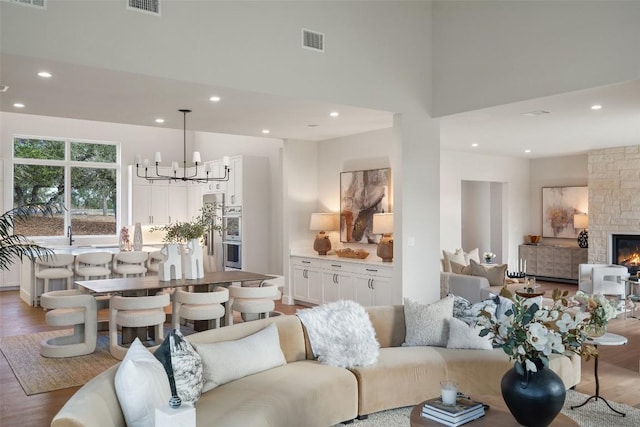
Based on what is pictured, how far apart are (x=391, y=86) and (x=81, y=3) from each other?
139 inches

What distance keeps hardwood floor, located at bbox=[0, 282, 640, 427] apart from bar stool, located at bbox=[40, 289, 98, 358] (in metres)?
0.48

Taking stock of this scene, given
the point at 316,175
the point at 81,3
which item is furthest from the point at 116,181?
the point at 81,3

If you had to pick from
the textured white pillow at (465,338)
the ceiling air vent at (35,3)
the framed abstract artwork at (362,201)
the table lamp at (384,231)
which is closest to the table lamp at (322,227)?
the framed abstract artwork at (362,201)

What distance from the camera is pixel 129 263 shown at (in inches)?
→ 355

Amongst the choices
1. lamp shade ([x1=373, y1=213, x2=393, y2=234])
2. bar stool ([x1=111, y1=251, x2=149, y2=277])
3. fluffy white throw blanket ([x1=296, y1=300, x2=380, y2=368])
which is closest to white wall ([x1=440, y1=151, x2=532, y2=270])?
lamp shade ([x1=373, y1=213, x2=393, y2=234])

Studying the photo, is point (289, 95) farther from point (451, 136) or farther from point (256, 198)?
point (256, 198)

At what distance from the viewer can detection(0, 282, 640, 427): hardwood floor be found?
3984mm

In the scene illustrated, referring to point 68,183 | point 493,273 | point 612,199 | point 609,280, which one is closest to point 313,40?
point 493,273

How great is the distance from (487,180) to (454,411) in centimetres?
902

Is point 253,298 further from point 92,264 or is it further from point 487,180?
point 487,180

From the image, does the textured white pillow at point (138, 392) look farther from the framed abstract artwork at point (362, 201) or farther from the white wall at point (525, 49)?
the framed abstract artwork at point (362, 201)

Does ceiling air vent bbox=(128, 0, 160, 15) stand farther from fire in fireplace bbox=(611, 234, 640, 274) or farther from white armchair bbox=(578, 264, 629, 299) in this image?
fire in fireplace bbox=(611, 234, 640, 274)

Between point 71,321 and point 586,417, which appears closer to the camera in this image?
point 586,417

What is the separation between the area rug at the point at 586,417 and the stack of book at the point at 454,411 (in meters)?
0.96
